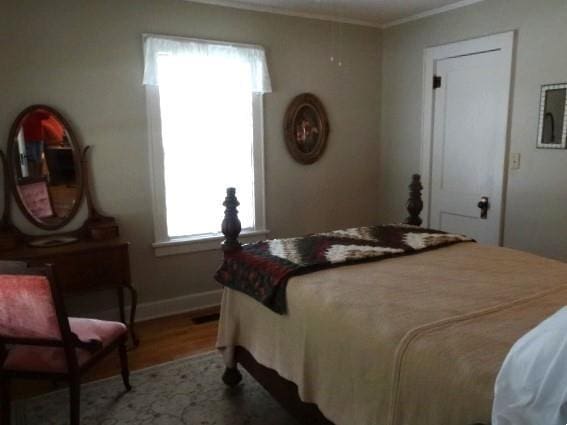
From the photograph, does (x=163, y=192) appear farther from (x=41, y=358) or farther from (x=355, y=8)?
(x=355, y=8)

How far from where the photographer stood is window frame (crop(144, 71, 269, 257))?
→ 11.1ft

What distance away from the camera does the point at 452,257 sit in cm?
229

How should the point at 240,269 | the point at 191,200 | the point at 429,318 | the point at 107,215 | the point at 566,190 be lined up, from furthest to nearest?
the point at 191,200 < the point at 107,215 < the point at 566,190 < the point at 240,269 < the point at 429,318

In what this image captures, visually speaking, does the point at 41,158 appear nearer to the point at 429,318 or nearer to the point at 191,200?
the point at 191,200

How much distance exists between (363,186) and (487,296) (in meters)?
2.84

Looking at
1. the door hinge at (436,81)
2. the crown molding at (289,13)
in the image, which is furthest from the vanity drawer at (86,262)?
the door hinge at (436,81)

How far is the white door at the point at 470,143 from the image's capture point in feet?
11.3

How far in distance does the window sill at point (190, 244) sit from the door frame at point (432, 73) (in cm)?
163

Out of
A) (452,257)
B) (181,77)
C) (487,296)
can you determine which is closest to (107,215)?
(181,77)

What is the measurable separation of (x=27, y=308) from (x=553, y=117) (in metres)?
3.32

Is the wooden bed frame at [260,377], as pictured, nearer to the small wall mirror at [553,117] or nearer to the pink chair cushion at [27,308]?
the pink chair cushion at [27,308]

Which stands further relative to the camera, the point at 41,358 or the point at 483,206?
the point at 483,206

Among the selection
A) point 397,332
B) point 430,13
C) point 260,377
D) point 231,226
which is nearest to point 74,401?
point 260,377

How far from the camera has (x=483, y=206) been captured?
3.59m
